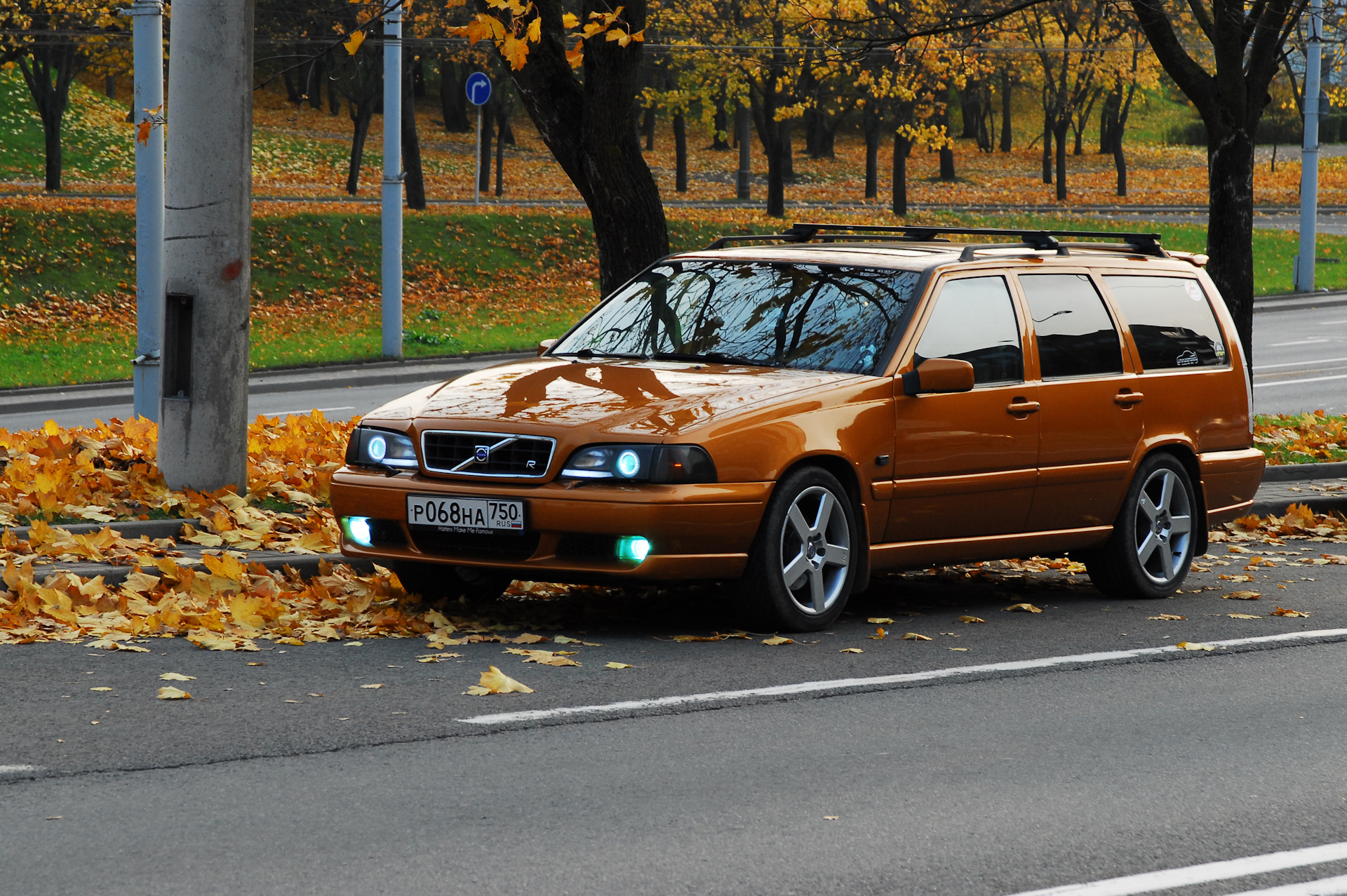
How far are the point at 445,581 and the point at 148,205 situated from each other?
628cm

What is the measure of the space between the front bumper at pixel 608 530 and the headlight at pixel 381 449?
137 millimetres

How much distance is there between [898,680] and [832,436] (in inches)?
47.7

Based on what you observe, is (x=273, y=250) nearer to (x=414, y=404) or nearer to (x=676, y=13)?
(x=676, y=13)

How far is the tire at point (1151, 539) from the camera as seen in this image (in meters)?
9.05

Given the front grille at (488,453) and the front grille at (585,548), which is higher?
the front grille at (488,453)

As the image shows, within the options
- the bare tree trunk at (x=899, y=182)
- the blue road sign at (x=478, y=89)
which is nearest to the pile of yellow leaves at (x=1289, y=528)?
the blue road sign at (x=478, y=89)

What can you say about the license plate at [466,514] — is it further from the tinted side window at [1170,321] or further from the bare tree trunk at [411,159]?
the bare tree trunk at [411,159]

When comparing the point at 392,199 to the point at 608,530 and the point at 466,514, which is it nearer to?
the point at 466,514

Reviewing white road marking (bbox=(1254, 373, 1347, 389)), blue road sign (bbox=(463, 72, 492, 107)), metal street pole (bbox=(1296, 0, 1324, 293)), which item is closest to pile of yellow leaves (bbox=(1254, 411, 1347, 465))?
white road marking (bbox=(1254, 373, 1347, 389))

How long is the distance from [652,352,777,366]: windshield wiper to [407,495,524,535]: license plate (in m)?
1.39

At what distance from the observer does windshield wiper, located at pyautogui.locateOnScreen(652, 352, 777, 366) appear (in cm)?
803

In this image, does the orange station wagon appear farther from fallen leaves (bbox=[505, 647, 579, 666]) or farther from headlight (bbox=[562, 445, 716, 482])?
fallen leaves (bbox=[505, 647, 579, 666])

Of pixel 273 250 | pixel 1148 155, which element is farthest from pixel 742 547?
pixel 1148 155

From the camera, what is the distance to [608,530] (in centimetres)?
698
